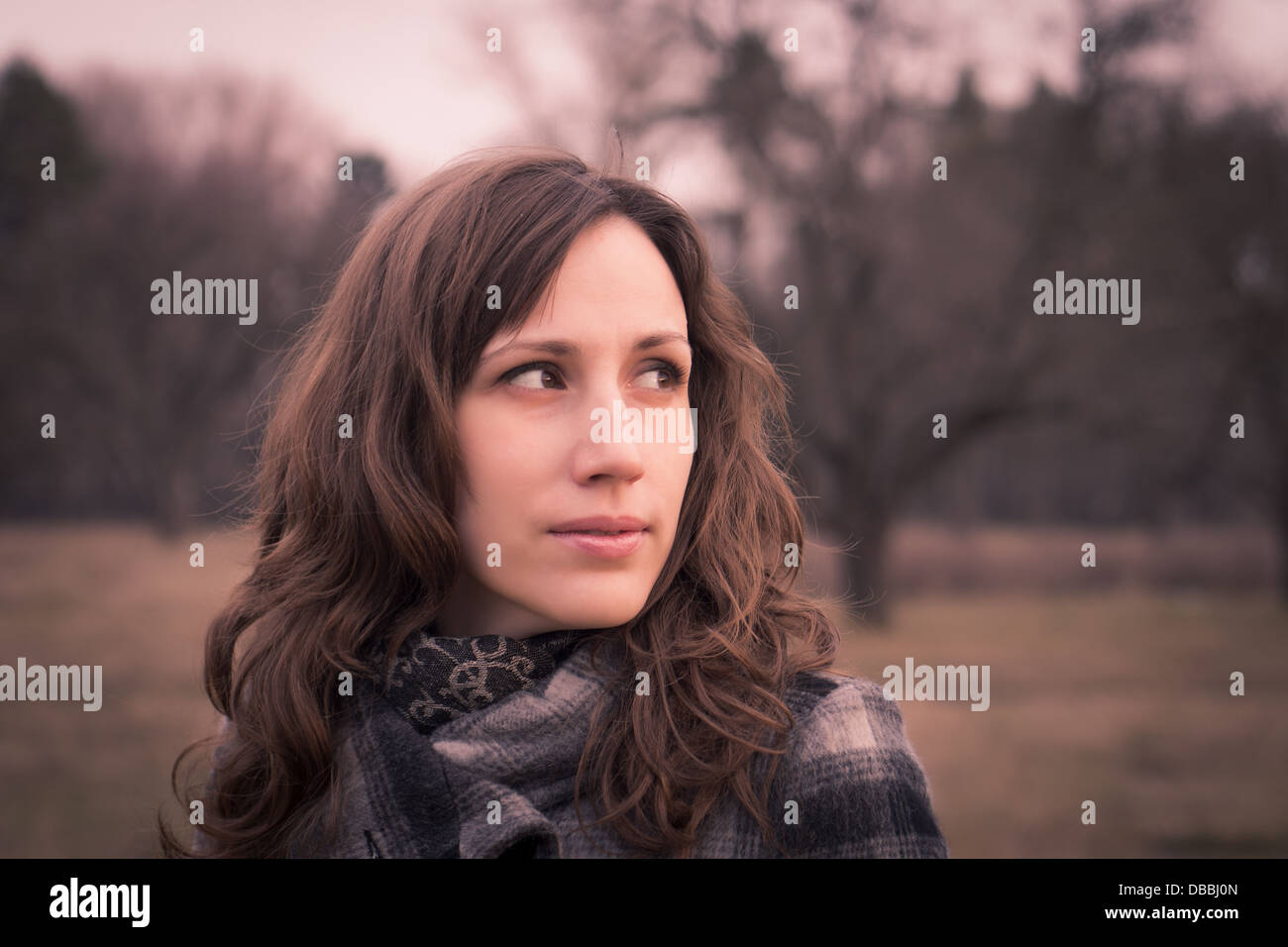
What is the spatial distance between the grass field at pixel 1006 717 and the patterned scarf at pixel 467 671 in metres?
0.66

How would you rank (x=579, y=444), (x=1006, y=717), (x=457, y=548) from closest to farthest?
(x=579, y=444), (x=457, y=548), (x=1006, y=717)

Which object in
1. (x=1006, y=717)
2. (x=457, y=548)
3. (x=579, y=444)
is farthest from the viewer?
(x=1006, y=717)

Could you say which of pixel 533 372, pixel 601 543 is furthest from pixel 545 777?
pixel 533 372

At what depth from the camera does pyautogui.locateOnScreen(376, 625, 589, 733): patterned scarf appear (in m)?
1.79

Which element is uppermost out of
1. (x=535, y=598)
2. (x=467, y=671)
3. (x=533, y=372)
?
(x=533, y=372)

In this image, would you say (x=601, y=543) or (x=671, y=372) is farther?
(x=671, y=372)

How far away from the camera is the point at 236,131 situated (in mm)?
19188

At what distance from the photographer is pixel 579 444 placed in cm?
170

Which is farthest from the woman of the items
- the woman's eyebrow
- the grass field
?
the grass field

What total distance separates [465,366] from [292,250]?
19.0 meters

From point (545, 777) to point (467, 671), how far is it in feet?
0.76

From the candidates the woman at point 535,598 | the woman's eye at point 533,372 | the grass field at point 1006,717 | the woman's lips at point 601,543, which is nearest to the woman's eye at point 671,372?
the woman at point 535,598

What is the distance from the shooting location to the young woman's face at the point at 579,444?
1705mm
